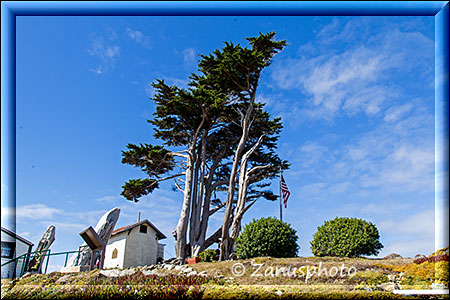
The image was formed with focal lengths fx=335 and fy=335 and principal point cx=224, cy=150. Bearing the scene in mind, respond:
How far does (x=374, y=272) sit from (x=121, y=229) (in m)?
15.2

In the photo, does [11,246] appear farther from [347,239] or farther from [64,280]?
[347,239]

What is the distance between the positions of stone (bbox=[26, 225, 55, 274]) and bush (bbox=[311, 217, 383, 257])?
35.8 feet

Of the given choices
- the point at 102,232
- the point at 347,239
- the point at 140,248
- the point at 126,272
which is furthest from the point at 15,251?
the point at 347,239

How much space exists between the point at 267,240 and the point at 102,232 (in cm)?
648

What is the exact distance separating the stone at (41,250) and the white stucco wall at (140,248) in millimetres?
5560

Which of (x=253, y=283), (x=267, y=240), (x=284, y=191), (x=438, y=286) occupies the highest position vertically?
(x=284, y=191)

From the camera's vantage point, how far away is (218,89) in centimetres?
1833

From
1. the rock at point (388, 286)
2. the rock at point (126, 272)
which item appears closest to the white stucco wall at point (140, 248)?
the rock at point (126, 272)

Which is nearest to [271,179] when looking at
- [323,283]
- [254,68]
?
[254,68]

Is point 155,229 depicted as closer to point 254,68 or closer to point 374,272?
point 254,68

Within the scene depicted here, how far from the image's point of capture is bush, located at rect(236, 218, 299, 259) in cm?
1258

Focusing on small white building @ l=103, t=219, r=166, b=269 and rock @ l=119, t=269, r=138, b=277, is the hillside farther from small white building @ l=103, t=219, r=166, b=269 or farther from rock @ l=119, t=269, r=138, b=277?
small white building @ l=103, t=219, r=166, b=269

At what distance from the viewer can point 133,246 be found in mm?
19766

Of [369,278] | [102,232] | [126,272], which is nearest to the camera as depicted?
[369,278]
